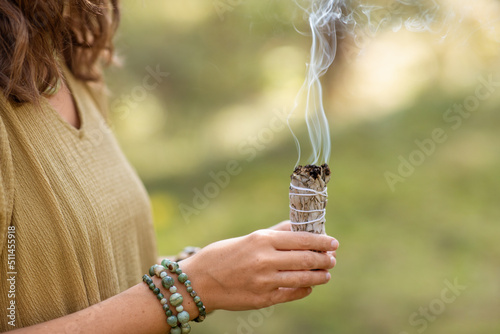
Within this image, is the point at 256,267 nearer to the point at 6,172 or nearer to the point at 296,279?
the point at 296,279

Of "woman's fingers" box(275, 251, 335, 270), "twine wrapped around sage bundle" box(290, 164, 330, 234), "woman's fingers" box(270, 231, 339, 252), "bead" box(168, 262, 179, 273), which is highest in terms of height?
"twine wrapped around sage bundle" box(290, 164, 330, 234)

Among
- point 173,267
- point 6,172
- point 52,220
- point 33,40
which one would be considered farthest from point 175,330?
point 33,40

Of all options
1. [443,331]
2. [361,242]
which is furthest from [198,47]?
[443,331]

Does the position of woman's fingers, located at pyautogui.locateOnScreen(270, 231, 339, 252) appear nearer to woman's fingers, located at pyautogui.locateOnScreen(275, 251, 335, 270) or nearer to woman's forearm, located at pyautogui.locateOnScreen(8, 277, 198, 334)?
woman's fingers, located at pyautogui.locateOnScreen(275, 251, 335, 270)

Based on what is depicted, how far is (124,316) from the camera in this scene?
1082 mm

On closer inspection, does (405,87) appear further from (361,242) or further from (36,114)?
(36,114)

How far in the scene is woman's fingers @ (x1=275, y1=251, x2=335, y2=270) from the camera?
43.7 inches

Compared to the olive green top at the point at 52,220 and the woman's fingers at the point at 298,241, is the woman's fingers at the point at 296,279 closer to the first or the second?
the woman's fingers at the point at 298,241

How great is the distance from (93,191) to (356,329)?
289cm

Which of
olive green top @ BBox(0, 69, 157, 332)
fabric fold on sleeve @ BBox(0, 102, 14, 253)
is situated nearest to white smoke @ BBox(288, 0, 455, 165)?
olive green top @ BBox(0, 69, 157, 332)

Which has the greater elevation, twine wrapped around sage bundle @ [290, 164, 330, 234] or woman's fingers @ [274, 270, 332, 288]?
twine wrapped around sage bundle @ [290, 164, 330, 234]

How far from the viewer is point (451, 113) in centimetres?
519

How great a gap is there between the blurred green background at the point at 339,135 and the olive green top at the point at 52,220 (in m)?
3.08

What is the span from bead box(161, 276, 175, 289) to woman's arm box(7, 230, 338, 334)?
0.8 inches
